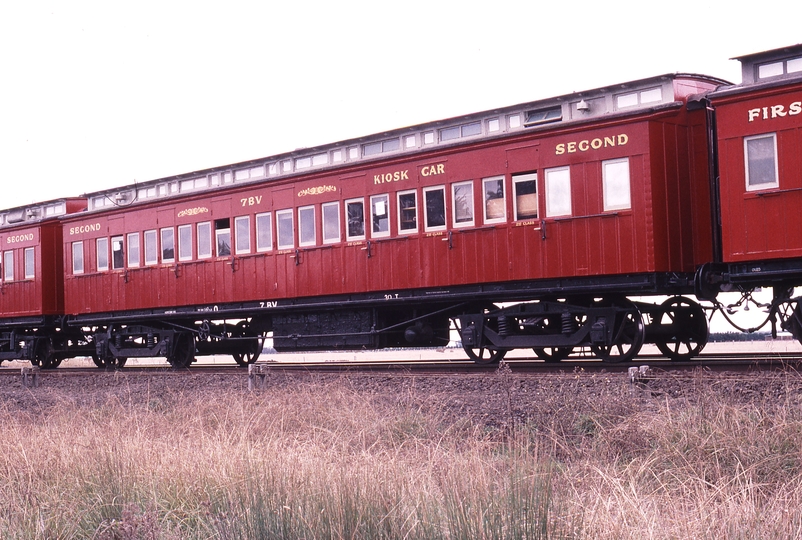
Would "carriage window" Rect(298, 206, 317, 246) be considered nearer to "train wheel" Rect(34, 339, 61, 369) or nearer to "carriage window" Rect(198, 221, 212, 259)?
"carriage window" Rect(198, 221, 212, 259)

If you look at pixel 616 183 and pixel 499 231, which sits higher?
pixel 616 183

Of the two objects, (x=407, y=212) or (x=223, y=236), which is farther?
(x=223, y=236)

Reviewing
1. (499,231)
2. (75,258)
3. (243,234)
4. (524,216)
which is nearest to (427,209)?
(499,231)

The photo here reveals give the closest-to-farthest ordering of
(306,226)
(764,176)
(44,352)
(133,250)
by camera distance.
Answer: (764,176), (306,226), (133,250), (44,352)

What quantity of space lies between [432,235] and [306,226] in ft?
10.2

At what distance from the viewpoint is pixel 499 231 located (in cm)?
1434

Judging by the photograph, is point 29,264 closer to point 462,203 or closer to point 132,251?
point 132,251

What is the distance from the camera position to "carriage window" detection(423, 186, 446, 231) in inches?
594

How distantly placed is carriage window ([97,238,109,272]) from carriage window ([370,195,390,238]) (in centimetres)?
854

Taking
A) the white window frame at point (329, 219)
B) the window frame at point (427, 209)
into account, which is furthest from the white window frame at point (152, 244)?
the window frame at point (427, 209)

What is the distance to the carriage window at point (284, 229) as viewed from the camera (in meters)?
17.4

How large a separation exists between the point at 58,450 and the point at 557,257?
27.1 ft

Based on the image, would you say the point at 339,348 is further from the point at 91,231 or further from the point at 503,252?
the point at 91,231

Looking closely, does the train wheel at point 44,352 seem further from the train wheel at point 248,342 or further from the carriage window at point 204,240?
the carriage window at point 204,240
